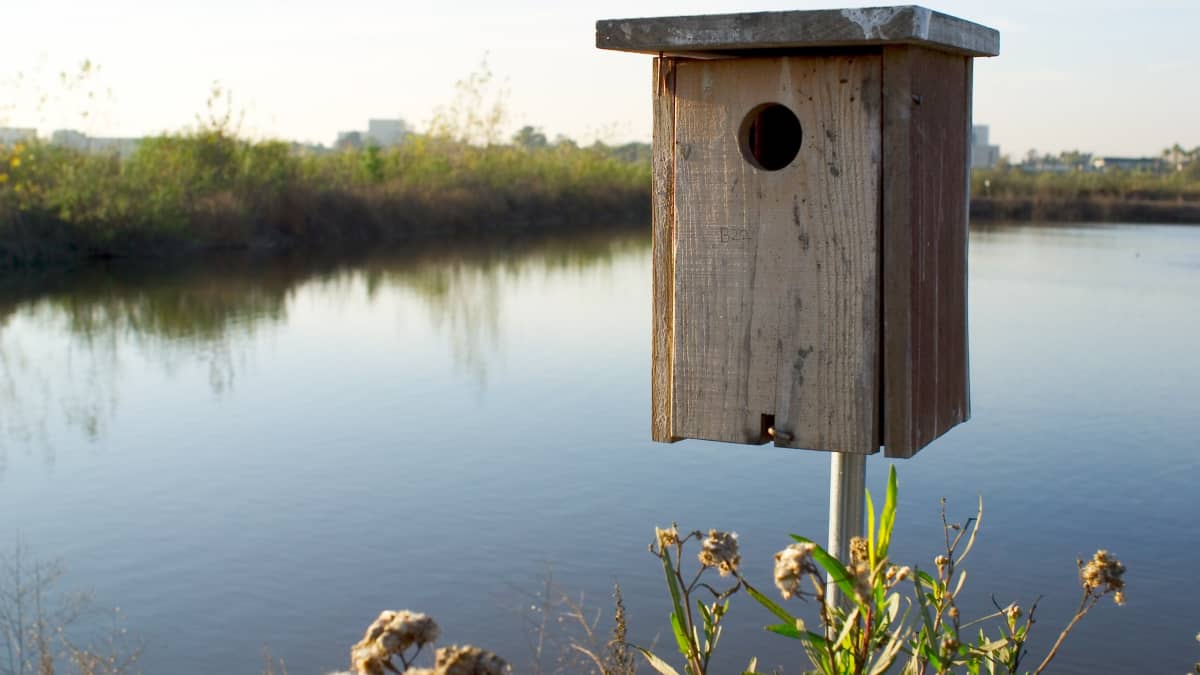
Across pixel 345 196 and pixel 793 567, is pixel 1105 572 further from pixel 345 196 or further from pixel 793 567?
pixel 345 196

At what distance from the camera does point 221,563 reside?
656 cm

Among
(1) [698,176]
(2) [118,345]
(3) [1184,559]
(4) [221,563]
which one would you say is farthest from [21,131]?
(1) [698,176]

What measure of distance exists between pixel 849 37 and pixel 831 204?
328mm

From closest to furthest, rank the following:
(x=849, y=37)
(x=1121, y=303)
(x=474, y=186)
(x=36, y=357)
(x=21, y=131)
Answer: (x=849, y=37) < (x=36, y=357) < (x=1121, y=303) < (x=21, y=131) < (x=474, y=186)

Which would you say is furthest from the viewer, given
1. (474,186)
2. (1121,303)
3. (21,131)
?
(474,186)

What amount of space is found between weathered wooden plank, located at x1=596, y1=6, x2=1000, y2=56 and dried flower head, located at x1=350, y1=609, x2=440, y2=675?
1.31 metres

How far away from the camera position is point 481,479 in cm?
795

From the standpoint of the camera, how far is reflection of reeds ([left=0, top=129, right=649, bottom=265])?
67.8ft

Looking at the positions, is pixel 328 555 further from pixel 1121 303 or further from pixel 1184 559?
pixel 1121 303

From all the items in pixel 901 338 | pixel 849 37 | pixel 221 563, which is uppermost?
pixel 849 37

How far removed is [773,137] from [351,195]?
2508 centimetres

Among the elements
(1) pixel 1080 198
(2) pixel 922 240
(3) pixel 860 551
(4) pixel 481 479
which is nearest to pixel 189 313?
(4) pixel 481 479

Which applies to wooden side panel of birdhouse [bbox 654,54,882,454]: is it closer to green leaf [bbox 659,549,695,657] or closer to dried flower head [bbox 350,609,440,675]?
green leaf [bbox 659,549,695,657]

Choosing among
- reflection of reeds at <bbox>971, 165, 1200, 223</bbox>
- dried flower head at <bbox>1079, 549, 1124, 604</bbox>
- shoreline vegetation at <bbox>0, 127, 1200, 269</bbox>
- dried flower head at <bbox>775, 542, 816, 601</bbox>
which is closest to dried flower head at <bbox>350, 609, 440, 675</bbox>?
dried flower head at <bbox>775, 542, 816, 601</bbox>
